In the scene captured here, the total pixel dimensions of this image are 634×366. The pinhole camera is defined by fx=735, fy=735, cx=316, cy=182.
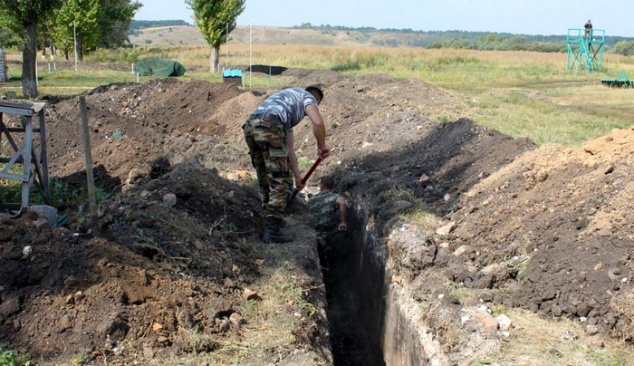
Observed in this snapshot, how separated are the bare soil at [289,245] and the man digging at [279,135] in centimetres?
62

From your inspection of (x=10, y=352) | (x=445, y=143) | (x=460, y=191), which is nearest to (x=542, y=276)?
(x=460, y=191)

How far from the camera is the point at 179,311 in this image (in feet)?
17.2

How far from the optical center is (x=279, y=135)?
722 centimetres

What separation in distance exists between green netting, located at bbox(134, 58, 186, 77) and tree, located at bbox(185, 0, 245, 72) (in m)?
2.58

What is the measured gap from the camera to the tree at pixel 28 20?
23688 mm

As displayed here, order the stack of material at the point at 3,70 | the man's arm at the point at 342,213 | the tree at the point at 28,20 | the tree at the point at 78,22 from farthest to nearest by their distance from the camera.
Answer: the tree at the point at 78,22, the stack of material at the point at 3,70, the tree at the point at 28,20, the man's arm at the point at 342,213

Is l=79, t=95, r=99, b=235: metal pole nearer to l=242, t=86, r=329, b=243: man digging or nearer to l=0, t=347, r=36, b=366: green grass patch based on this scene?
l=0, t=347, r=36, b=366: green grass patch

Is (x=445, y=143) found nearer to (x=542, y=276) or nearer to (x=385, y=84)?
(x=542, y=276)

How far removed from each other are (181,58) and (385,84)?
107 feet

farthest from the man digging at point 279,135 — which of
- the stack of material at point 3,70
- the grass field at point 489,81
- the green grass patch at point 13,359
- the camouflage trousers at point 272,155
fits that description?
the stack of material at point 3,70

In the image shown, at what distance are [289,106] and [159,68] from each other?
90.5 feet

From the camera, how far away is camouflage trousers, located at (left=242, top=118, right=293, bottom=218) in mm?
7188

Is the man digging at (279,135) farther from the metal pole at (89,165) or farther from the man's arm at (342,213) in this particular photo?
the man's arm at (342,213)

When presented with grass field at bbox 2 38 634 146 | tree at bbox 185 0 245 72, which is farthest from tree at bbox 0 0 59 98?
tree at bbox 185 0 245 72
